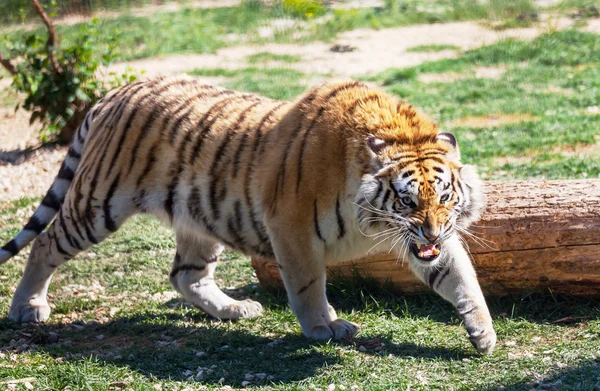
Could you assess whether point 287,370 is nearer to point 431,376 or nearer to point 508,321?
point 431,376

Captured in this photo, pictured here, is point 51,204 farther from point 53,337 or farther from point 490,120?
point 490,120

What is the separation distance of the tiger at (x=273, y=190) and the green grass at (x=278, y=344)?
165mm

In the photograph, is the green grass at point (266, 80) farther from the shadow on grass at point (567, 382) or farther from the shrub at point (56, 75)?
the shadow on grass at point (567, 382)

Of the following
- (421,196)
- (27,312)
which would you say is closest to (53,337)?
(27,312)

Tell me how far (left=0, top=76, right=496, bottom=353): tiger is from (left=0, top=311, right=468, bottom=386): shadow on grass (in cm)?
14

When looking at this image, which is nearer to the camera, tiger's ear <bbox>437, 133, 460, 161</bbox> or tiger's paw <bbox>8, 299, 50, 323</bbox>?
tiger's ear <bbox>437, 133, 460, 161</bbox>

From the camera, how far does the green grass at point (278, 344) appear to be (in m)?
3.99

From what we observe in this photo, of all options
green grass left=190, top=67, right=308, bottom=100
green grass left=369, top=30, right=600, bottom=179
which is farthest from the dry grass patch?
green grass left=190, top=67, right=308, bottom=100

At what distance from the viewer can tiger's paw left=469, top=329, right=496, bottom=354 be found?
4137 millimetres

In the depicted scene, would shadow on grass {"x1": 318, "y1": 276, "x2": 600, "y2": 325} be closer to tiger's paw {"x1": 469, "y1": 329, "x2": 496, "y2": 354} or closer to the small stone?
tiger's paw {"x1": 469, "y1": 329, "x2": 496, "y2": 354}

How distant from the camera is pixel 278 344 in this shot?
455 centimetres

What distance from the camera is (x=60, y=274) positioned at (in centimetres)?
578

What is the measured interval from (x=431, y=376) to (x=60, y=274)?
2.86m

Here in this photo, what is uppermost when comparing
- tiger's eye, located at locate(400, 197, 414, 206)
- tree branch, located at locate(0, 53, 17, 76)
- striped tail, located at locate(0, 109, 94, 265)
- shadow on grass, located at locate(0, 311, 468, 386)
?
tree branch, located at locate(0, 53, 17, 76)
